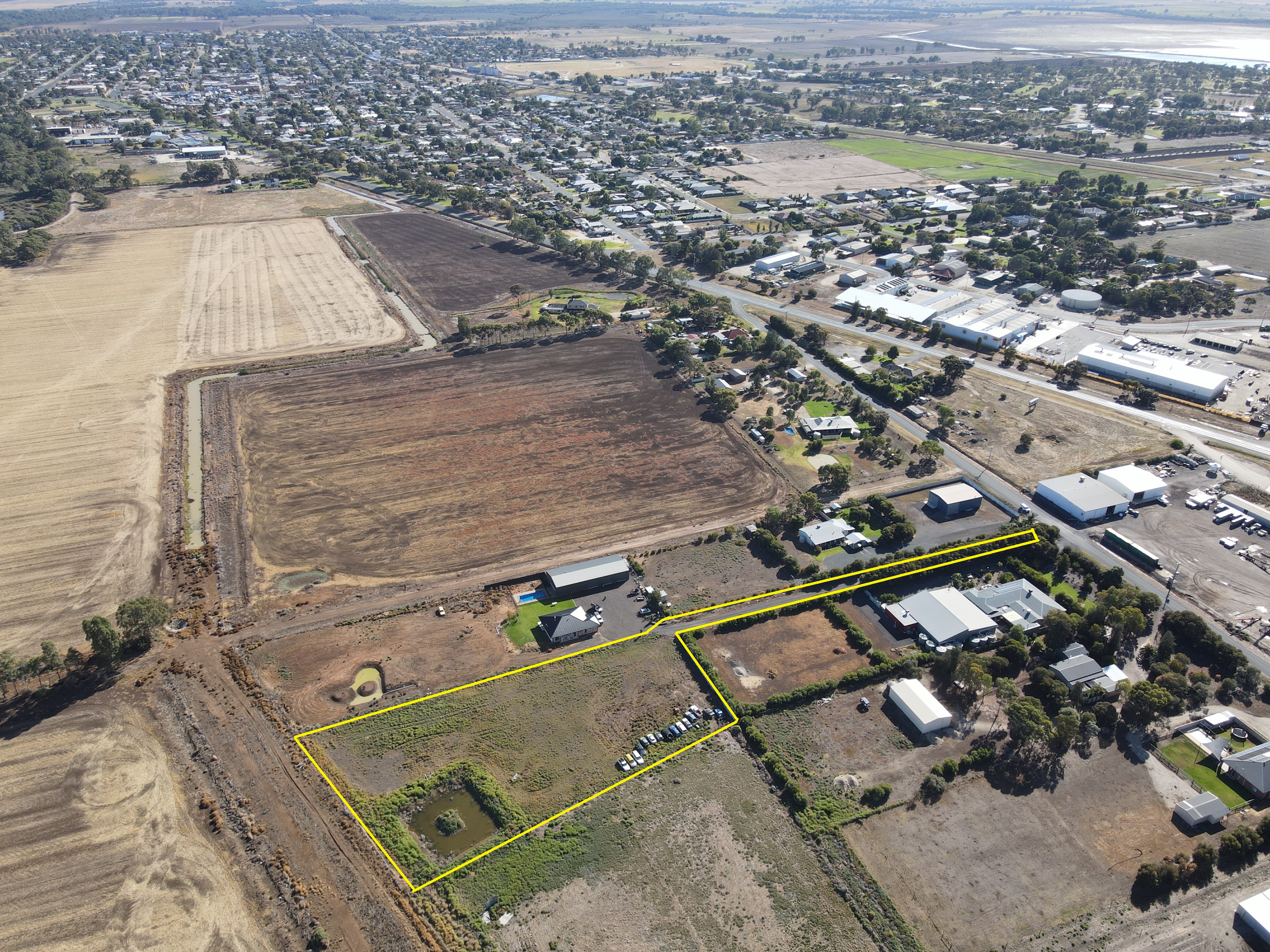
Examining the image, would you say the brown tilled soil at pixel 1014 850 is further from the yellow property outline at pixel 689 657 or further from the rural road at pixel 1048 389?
the rural road at pixel 1048 389

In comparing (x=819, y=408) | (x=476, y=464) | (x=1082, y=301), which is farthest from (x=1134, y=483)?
(x=476, y=464)

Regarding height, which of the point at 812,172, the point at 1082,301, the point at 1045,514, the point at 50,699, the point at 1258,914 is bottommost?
the point at 1258,914

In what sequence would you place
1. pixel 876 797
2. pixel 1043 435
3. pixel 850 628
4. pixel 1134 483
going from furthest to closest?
pixel 1043 435, pixel 1134 483, pixel 850 628, pixel 876 797

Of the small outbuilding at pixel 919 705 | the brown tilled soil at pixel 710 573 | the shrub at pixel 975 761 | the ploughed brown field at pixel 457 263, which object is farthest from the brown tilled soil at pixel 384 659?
the ploughed brown field at pixel 457 263

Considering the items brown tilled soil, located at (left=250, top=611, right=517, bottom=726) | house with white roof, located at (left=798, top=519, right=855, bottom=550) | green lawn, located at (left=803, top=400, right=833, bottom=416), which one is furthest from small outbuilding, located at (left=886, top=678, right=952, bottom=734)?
green lawn, located at (left=803, top=400, right=833, bottom=416)

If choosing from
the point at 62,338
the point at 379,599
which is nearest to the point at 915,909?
the point at 379,599

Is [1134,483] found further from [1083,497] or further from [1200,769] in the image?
[1200,769]

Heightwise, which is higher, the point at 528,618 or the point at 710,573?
the point at 710,573

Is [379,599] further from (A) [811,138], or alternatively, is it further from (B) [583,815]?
(A) [811,138]
